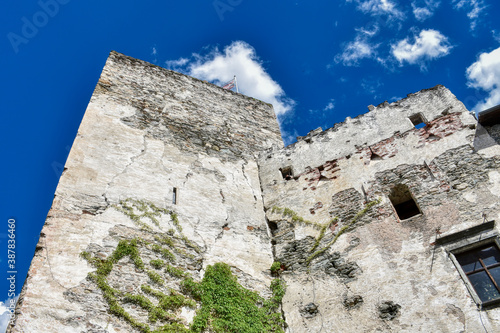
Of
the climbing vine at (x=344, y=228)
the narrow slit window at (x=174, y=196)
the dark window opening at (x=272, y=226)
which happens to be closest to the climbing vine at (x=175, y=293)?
the narrow slit window at (x=174, y=196)

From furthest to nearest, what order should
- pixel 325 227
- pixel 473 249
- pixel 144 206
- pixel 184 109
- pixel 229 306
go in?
1. pixel 184 109
2. pixel 325 227
3. pixel 144 206
4. pixel 229 306
5. pixel 473 249

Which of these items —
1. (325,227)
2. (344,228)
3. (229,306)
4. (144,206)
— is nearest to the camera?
(229,306)

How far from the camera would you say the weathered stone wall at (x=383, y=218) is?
20.2 feet

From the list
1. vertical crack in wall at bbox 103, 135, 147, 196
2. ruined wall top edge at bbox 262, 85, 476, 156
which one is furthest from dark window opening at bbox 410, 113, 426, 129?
vertical crack in wall at bbox 103, 135, 147, 196

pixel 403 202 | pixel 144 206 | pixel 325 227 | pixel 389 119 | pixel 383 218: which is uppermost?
pixel 389 119

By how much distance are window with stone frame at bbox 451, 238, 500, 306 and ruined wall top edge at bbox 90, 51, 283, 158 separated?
522cm

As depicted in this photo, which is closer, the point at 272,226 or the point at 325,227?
the point at 325,227

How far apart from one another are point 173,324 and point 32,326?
5.93ft

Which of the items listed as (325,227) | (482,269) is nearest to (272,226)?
(325,227)

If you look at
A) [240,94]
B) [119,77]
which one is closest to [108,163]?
[119,77]

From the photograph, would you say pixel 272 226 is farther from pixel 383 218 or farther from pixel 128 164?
pixel 128 164

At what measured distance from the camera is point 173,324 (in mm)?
5953

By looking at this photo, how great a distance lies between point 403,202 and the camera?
7.64 m

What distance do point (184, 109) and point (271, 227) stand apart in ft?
12.1
